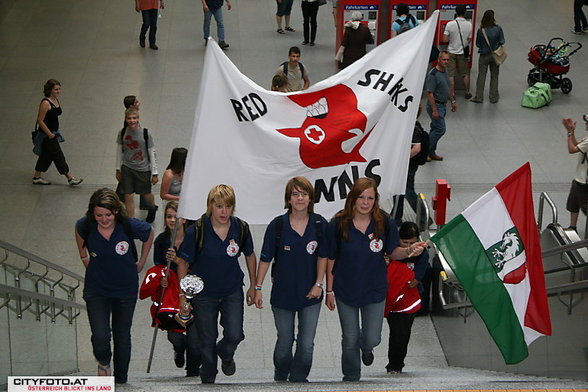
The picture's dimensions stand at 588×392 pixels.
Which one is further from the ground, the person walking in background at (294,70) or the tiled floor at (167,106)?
the person walking in background at (294,70)

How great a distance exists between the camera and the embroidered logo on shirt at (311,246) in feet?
23.9

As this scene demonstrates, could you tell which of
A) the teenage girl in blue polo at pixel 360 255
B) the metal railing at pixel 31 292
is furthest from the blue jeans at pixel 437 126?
the teenage girl in blue polo at pixel 360 255

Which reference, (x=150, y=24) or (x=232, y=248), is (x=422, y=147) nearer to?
(x=232, y=248)

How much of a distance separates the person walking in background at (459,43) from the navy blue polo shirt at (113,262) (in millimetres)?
10645

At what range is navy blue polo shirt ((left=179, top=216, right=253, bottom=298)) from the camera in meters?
7.20

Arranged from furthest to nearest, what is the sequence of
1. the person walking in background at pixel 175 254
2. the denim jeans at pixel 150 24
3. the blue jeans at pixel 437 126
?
the denim jeans at pixel 150 24 < the blue jeans at pixel 437 126 < the person walking in background at pixel 175 254

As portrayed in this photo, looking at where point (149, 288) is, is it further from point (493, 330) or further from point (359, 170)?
point (493, 330)

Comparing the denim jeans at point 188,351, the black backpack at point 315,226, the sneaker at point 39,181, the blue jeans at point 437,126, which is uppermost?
the black backpack at point 315,226

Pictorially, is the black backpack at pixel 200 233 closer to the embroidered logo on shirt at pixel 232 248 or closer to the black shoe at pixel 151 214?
the embroidered logo on shirt at pixel 232 248

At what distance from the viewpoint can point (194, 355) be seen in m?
8.18

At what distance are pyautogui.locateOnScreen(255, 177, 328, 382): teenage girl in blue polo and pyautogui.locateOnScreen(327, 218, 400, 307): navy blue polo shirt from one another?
0.12m

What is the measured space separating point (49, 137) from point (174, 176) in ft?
12.1

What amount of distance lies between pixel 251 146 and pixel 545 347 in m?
3.06

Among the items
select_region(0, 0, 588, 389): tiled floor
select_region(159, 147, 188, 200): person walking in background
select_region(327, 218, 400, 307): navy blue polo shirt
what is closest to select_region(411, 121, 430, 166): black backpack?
select_region(0, 0, 588, 389): tiled floor
